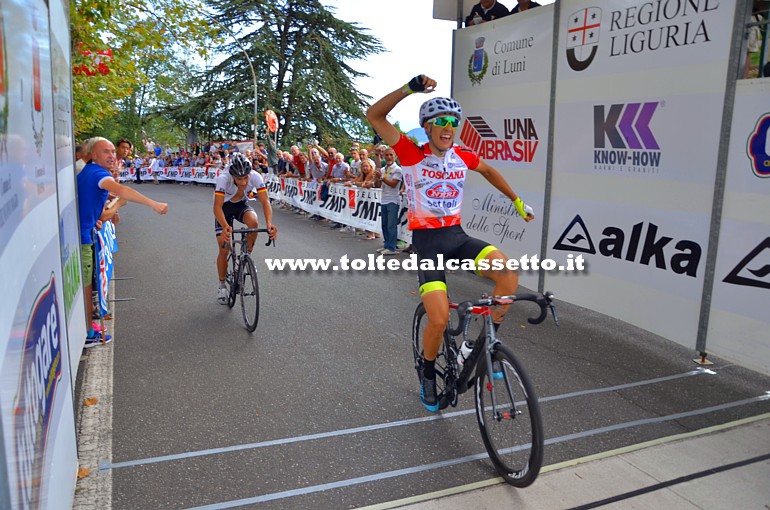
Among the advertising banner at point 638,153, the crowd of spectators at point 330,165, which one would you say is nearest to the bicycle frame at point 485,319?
the advertising banner at point 638,153

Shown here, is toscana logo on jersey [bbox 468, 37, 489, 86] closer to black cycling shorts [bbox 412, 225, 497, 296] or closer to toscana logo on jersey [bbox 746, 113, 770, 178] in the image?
toscana logo on jersey [bbox 746, 113, 770, 178]

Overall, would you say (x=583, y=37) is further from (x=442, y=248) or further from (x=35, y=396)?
(x=35, y=396)

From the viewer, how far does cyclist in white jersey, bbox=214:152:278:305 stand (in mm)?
6660

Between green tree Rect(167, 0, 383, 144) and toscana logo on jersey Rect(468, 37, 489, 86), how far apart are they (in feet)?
99.8

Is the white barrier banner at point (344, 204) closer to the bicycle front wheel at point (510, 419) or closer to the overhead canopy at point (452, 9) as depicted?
the overhead canopy at point (452, 9)

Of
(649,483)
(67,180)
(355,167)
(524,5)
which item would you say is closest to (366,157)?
(355,167)

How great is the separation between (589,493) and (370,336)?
11.2 feet

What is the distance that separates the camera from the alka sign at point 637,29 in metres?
5.68

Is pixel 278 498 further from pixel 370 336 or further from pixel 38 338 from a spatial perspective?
pixel 370 336

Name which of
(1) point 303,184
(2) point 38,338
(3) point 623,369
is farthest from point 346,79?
(2) point 38,338

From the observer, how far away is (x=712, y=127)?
5.49 metres

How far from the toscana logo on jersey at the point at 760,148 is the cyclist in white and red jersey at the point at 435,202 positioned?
2.25 meters

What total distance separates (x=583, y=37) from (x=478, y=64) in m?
2.33

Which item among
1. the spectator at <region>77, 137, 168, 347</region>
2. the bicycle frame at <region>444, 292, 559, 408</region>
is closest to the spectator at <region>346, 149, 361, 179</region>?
the spectator at <region>77, 137, 168, 347</region>
